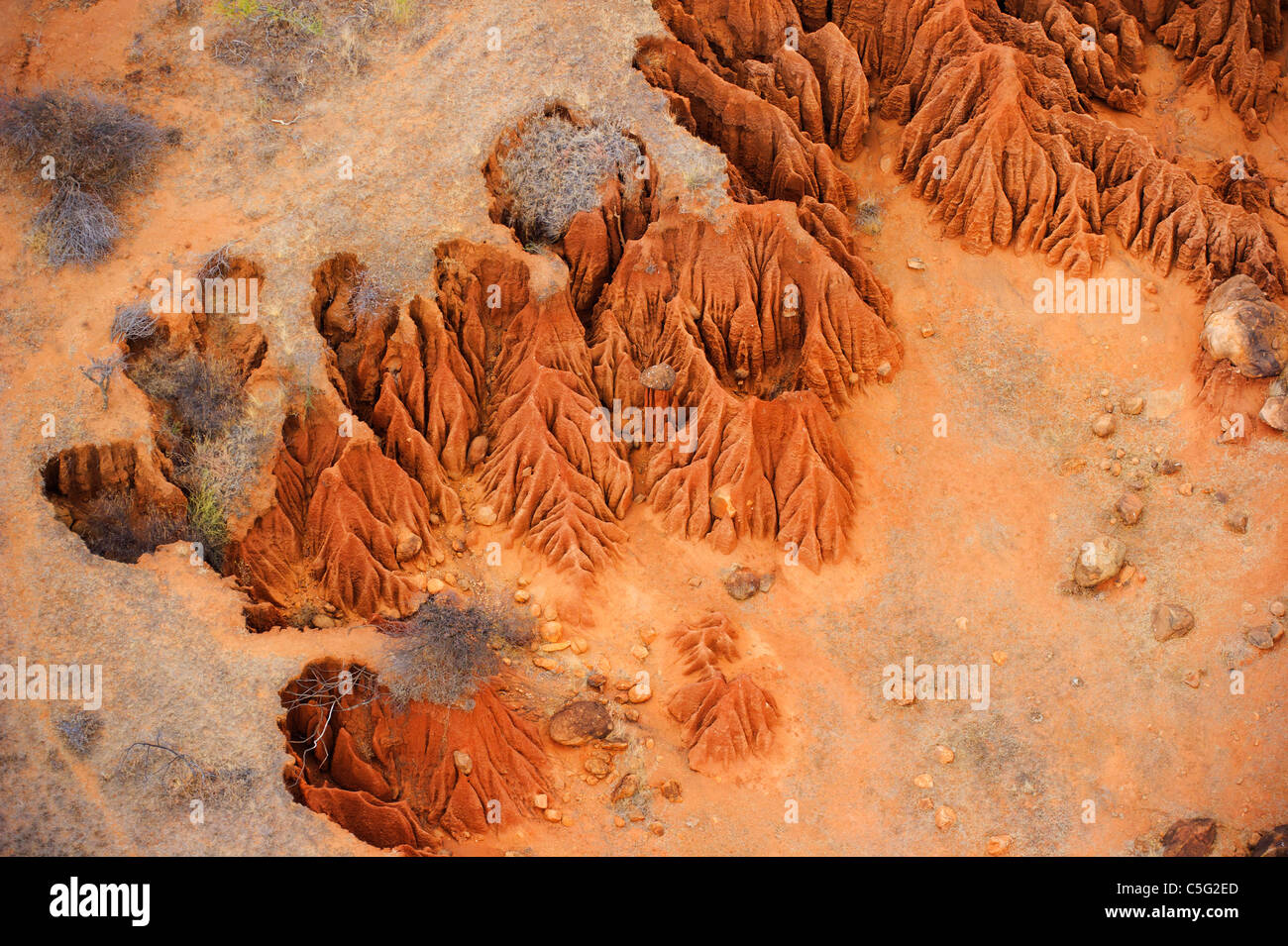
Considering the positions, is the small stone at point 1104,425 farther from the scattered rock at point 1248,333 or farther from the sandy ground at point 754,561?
the scattered rock at point 1248,333

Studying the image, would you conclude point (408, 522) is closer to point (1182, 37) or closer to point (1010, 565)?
point (1010, 565)

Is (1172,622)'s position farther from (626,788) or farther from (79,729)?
(79,729)

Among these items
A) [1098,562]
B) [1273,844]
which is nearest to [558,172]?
[1098,562]

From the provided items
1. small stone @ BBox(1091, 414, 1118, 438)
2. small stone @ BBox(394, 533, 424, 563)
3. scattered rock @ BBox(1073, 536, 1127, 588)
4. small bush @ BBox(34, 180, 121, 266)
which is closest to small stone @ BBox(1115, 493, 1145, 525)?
scattered rock @ BBox(1073, 536, 1127, 588)

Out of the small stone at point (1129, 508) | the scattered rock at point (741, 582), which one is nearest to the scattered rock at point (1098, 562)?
the small stone at point (1129, 508)

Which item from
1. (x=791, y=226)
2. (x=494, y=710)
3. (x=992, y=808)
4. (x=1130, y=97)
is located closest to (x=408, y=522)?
(x=494, y=710)

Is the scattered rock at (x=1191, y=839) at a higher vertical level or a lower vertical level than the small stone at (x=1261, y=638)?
lower
